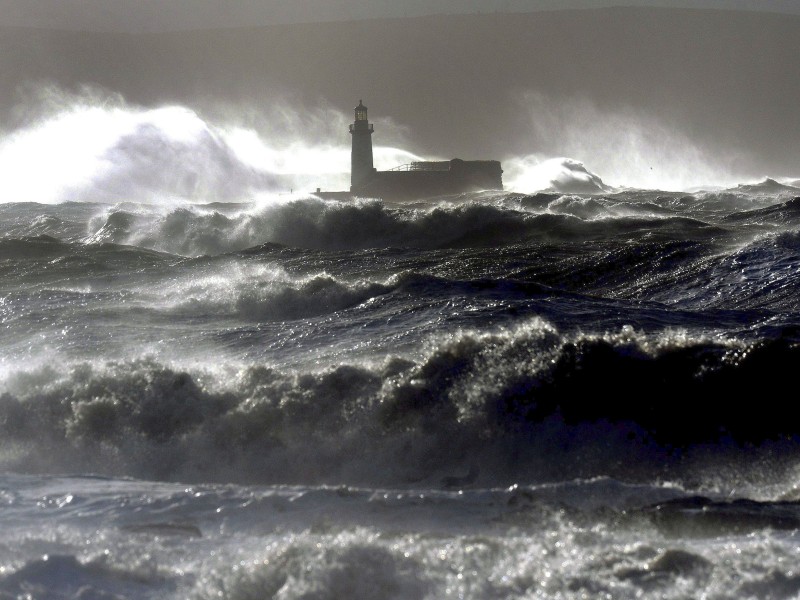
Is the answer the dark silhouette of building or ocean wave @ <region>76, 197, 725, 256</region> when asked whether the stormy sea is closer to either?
ocean wave @ <region>76, 197, 725, 256</region>

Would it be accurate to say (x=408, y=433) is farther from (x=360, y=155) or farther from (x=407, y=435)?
(x=360, y=155)

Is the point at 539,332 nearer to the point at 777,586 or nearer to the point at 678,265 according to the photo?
the point at 777,586

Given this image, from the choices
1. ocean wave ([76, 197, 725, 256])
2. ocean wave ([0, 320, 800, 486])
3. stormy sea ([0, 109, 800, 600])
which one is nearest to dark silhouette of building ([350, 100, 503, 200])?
ocean wave ([76, 197, 725, 256])

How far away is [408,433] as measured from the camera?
4.96 m

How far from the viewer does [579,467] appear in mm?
4680

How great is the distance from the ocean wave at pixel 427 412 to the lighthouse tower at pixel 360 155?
2931 cm

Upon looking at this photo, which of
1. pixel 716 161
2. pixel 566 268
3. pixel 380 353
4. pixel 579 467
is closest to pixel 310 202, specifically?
pixel 566 268

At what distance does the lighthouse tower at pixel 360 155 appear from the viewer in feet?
115

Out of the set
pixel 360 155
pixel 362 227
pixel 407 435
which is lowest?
pixel 407 435

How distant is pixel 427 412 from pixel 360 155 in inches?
1211

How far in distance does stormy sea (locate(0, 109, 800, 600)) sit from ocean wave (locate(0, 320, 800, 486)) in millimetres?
16

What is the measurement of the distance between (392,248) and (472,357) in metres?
8.21

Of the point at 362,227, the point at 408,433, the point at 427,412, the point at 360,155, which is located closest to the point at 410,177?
the point at 360,155

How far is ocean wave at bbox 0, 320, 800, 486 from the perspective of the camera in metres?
4.81
